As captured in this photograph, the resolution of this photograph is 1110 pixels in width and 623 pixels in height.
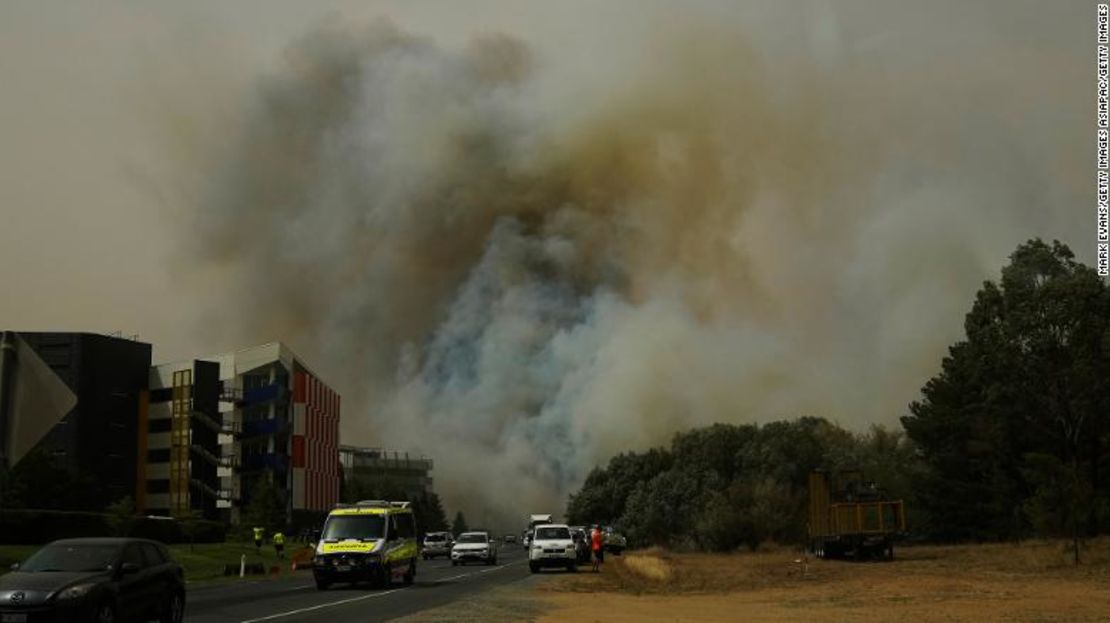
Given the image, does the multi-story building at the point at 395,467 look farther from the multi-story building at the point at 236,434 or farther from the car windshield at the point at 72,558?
the car windshield at the point at 72,558

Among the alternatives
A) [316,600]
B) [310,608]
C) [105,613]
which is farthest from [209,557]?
[105,613]

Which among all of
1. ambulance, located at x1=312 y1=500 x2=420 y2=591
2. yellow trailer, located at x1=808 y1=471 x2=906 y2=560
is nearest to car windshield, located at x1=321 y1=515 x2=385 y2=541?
ambulance, located at x1=312 y1=500 x2=420 y2=591

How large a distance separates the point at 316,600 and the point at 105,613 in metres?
11.5

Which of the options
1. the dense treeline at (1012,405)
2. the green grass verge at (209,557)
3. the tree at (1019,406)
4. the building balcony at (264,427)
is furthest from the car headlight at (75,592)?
the building balcony at (264,427)

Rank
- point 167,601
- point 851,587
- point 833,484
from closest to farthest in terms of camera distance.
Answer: point 167,601
point 851,587
point 833,484

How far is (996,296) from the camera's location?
236 feet

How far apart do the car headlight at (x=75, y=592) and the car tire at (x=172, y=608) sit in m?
2.69

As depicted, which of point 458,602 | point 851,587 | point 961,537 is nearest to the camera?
point 458,602

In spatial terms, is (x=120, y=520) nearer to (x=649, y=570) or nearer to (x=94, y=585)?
(x=649, y=570)

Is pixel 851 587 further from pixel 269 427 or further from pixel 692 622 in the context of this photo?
pixel 269 427

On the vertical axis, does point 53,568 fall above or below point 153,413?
below

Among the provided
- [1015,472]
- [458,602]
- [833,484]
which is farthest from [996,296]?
[458,602]

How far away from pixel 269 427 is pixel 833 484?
61.8 meters

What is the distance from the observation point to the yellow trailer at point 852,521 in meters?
52.3
